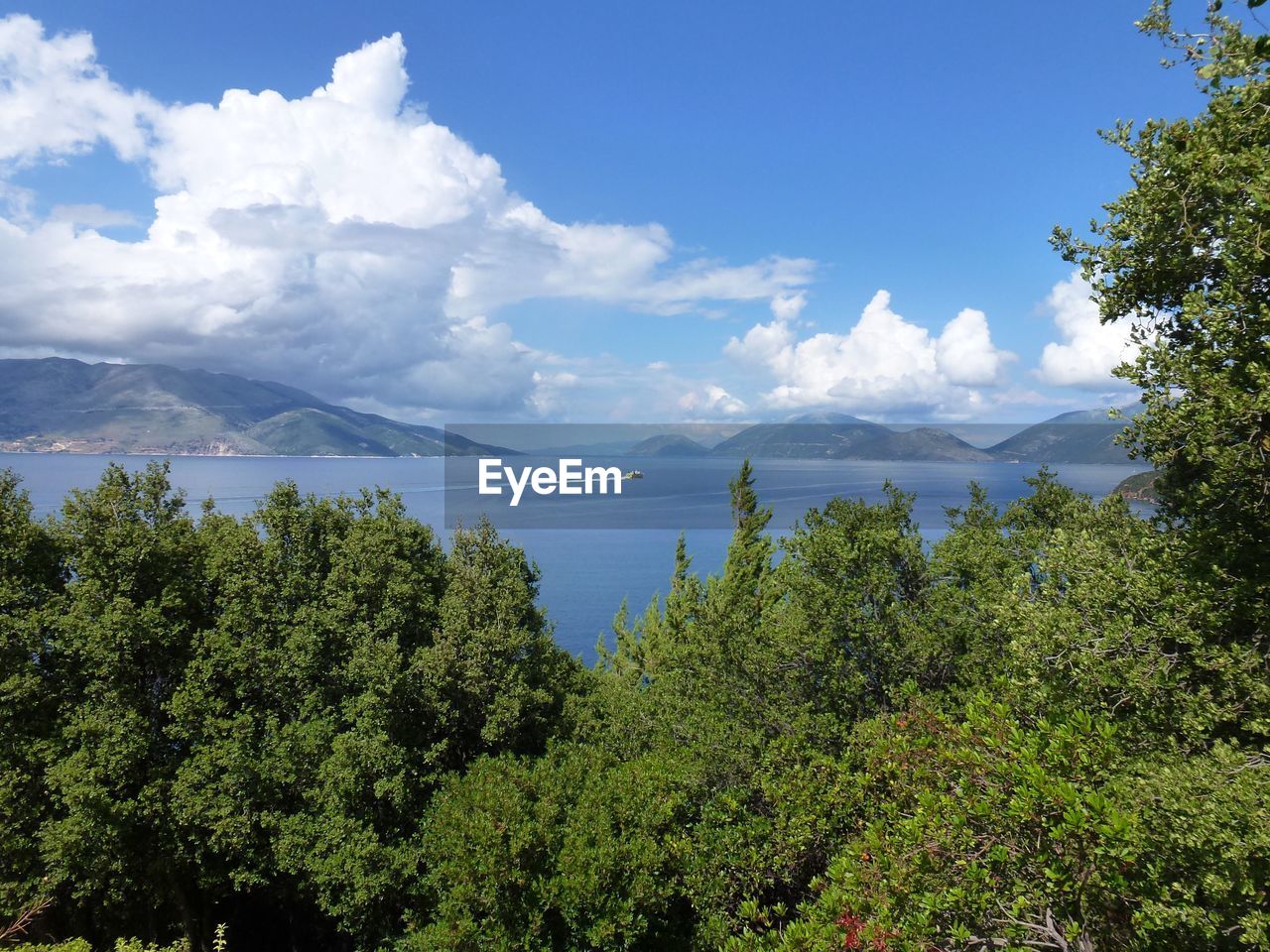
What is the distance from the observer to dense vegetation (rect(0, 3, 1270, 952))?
849 cm

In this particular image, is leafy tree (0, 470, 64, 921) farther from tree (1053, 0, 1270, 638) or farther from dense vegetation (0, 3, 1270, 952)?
tree (1053, 0, 1270, 638)

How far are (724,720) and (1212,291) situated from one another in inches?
525

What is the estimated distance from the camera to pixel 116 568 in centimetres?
1923

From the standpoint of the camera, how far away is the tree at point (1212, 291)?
27.8ft

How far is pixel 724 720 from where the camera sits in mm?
18078

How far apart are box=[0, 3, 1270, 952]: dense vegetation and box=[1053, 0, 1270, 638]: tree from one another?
0.05 meters

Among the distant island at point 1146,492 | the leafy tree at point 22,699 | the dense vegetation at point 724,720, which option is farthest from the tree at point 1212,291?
the leafy tree at point 22,699

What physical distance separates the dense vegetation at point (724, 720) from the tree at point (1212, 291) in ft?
0.17

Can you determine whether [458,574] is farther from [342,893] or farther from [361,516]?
[342,893]

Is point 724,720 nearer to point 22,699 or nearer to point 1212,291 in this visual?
point 1212,291

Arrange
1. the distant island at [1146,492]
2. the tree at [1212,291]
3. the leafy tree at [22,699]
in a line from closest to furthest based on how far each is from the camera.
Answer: the tree at [1212,291] → the distant island at [1146,492] → the leafy tree at [22,699]

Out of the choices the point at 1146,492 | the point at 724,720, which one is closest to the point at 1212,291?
the point at 724,720

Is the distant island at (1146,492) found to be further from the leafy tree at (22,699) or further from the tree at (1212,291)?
the leafy tree at (22,699)

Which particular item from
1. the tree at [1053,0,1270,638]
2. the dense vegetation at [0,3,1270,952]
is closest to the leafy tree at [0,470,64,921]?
the dense vegetation at [0,3,1270,952]
